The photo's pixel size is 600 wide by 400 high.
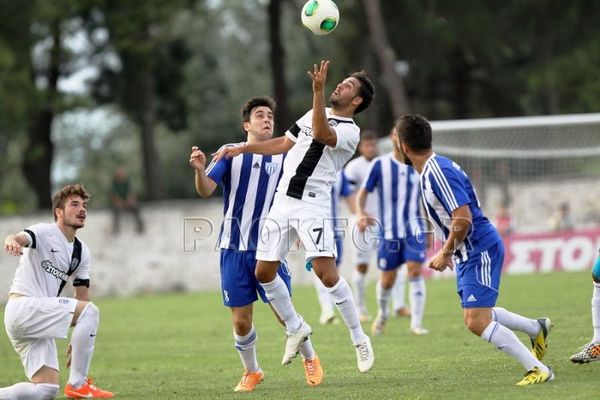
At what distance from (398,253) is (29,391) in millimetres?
6920

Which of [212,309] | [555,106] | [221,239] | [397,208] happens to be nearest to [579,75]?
[555,106]

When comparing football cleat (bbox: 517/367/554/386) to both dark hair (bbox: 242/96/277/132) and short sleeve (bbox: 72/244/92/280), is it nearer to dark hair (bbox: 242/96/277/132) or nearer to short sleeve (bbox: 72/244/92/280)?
dark hair (bbox: 242/96/277/132)

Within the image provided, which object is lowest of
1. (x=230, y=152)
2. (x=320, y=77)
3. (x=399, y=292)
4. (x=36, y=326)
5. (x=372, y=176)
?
(x=399, y=292)

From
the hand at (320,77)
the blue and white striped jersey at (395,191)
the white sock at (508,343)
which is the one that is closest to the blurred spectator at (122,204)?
the blue and white striped jersey at (395,191)

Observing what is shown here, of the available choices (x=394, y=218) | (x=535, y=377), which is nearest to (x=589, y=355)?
(x=535, y=377)

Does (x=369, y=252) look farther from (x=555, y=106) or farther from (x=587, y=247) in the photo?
(x=555, y=106)

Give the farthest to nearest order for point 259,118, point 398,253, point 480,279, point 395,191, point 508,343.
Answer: point 395,191 → point 398,253 → point 259,118 → point 480,279 → point 508,343

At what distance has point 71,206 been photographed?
8.65 m

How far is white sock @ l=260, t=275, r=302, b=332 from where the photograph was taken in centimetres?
898

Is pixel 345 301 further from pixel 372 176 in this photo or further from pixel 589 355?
pixel 372 176

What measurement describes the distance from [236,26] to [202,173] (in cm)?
4943

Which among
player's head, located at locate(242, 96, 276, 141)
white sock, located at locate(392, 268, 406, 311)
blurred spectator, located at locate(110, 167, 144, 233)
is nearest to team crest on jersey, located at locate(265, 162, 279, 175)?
player's head, located at locate(242, 96, 276, 141)

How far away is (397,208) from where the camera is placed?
1421 cm

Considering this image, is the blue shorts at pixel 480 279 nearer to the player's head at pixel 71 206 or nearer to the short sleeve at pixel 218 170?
the short sleeve at pixel 218 170
